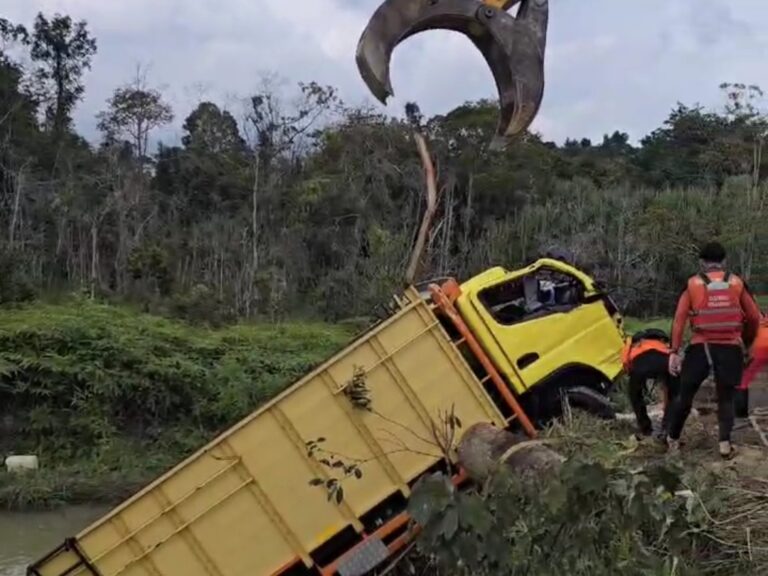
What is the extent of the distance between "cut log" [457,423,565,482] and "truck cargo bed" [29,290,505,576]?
0.96 ft

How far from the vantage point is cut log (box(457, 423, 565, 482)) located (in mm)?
5750

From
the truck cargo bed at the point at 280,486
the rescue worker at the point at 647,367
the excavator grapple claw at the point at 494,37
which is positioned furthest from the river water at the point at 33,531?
the excavator grapple claw at the point at 494,37

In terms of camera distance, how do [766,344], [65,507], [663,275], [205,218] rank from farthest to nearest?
[205,218] < [663,275] < [65,507] < [766,344]

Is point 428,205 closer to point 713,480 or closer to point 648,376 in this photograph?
point 648,376

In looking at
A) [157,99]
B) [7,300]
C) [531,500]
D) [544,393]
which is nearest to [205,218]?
[157,99]

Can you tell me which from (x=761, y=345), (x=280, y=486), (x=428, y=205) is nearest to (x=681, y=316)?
(x=761, y=345)

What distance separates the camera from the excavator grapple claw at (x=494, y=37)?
3.38m

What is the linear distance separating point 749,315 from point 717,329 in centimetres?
31

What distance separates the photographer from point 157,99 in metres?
30.8

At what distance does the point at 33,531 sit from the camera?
13.4 meters

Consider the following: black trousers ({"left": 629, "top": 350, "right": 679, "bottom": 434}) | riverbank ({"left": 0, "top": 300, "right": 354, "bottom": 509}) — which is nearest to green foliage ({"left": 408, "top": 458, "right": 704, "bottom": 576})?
black trousers ({"left": 629, "top": 350, "right": 679, "bottom": 434})

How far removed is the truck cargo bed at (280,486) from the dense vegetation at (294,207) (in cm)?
1608

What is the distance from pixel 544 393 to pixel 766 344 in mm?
1902

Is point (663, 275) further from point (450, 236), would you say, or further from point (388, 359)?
point (388, 359)
